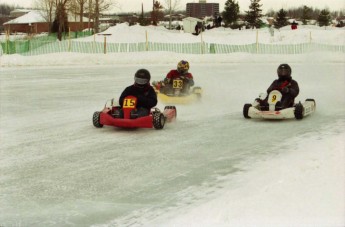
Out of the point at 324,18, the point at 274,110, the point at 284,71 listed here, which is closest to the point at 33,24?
the point at 324,18

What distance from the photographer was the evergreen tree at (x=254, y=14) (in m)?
60.7

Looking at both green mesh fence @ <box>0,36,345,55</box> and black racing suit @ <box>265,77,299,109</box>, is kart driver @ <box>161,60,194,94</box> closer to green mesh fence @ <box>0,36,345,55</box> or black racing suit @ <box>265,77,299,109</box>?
black racing suit @ <box>265,77,299,109</box>

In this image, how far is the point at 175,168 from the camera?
579 cm

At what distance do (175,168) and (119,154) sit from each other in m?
1.03

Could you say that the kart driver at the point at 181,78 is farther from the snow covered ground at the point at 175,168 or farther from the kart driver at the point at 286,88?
the kart driver at the point at 286,88

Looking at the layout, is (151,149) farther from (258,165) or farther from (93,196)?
(93,196)

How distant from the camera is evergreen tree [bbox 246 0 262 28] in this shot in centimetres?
6066

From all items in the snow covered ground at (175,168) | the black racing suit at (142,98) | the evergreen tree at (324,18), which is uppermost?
the evergreen tree at (324,18)

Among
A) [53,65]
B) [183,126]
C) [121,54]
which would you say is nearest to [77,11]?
[121,54]

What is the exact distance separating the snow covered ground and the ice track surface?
0.5 inches

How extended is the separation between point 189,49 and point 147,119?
82.4ft

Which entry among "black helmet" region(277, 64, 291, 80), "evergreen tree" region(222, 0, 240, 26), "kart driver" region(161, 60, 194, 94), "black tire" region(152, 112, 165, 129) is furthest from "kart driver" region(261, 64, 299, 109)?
"evergreen tree" region(222, 0, 240, 26)

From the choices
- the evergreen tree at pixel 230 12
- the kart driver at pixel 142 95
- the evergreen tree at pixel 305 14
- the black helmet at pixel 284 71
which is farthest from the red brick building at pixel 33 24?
the kart driver at pixel 142 95

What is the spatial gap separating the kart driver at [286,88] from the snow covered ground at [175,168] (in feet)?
1.31
